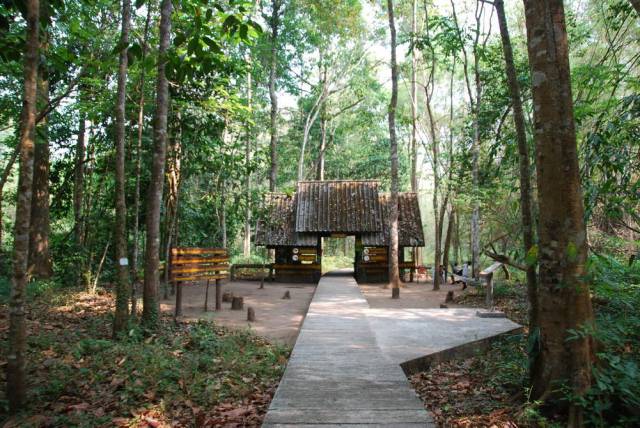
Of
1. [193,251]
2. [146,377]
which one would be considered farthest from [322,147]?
[146,377]

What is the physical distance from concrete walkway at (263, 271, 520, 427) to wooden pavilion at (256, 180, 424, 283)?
9547mm

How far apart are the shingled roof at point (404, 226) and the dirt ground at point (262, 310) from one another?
4042mm

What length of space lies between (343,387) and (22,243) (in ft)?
11.7

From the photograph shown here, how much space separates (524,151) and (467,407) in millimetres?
3416

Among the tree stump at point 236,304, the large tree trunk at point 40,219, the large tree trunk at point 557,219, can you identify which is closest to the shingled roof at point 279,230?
the tree stump at point 236,304

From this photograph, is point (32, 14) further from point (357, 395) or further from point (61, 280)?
point (61, 280)

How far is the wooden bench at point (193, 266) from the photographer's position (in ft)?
29.8

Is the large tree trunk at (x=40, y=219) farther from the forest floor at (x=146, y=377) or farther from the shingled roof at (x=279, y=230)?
the shingled roof at (x=279, y=230)

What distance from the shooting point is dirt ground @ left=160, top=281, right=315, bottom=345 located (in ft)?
28.9

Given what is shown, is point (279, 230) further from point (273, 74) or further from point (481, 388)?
point (481, 388)

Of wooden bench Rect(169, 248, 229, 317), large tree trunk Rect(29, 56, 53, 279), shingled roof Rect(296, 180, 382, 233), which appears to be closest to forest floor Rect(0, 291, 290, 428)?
wooden bench Rect(169, 248, 229, 317)

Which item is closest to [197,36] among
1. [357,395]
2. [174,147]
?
[357,395]

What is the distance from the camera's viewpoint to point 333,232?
774 inches

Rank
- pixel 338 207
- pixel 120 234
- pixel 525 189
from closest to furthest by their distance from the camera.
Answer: pixel 525 189, pixel 120 234, pixel 338 207
